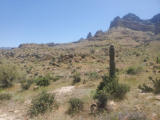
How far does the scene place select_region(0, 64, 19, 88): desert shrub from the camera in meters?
12.6

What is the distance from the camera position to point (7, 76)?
12797 millimetres

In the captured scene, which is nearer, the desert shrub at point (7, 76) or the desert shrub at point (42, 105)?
the desert shrub at point (42, 105)

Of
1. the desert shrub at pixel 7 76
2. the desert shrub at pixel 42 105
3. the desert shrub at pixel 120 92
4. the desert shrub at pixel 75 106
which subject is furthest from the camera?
the desert shrub at pixel 7 76

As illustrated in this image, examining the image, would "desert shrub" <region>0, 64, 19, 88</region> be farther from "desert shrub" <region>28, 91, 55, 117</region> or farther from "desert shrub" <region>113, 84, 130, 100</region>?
"desert shrub" <region>113, 84, 130, 100</region>

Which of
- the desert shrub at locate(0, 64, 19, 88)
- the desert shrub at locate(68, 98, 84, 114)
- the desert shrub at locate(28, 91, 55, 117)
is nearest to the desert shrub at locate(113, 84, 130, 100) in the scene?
the desert shrub at locate(68, 98, 84, 114)

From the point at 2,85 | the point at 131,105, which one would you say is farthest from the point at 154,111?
the point at 2,85

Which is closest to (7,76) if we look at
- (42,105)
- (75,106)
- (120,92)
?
(42,105)

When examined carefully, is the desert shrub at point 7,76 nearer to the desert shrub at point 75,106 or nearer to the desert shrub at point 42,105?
the desert shrub at point 42,105

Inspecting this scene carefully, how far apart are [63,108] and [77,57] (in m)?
25.7

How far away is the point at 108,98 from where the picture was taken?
17.7 ft

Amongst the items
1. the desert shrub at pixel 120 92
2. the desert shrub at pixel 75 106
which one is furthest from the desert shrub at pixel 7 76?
the desert shrub at pixel 120 92

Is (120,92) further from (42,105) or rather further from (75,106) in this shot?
(42,105)

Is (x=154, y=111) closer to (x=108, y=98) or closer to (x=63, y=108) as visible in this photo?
(x=108, y=98)

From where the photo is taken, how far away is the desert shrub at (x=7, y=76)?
41.3 ft
